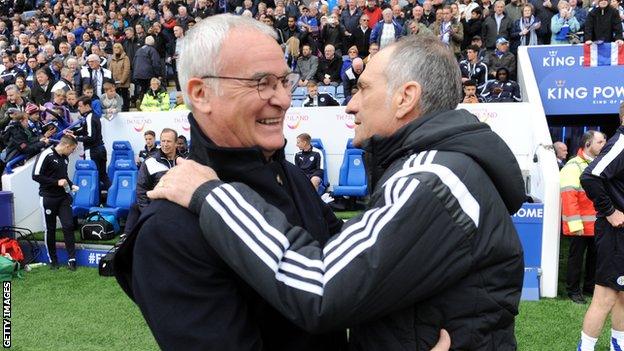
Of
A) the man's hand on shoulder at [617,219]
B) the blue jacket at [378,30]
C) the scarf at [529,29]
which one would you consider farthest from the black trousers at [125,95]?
the man's hand on shoulder at [617,219]

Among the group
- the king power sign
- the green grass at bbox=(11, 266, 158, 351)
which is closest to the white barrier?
the king power sign

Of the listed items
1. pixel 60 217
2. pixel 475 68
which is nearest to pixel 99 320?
pixel 60 217

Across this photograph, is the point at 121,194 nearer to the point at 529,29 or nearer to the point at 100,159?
the point at 100,159

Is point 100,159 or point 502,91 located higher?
point 502,91

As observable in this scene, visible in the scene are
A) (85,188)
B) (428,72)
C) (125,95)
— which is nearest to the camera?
(428,72)

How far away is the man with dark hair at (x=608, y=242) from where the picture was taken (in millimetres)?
4699

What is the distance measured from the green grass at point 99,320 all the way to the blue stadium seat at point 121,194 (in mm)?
1825

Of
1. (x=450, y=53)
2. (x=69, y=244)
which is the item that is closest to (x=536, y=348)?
(x=450, y=53)

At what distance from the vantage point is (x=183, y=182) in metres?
1.42

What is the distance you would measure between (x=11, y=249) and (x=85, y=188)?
6.08ft

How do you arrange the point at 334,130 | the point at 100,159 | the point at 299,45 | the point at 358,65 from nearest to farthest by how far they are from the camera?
1. the point at 334,130
2. the point at 100,159
3. the point at 358,65
4. the point at 299,45

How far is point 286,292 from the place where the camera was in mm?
1321

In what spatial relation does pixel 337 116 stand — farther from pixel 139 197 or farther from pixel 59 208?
pixel 59 208

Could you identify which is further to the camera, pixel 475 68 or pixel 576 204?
pixel 475 68
